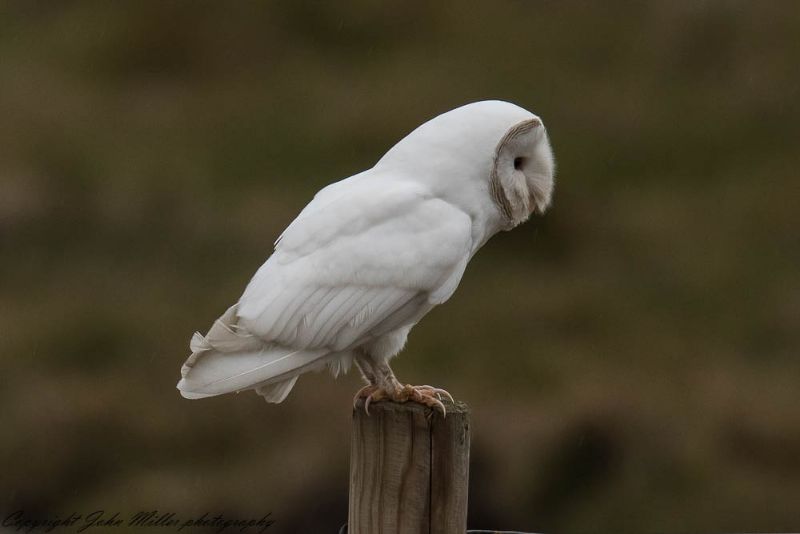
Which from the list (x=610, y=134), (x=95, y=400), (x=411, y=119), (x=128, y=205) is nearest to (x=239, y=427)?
(x=95, y=400)

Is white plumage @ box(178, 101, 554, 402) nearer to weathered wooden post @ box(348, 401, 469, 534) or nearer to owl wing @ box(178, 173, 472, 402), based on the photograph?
owl wing @ box(178, 173, 472, 402)

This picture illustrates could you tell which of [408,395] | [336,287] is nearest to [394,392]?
[408,395]

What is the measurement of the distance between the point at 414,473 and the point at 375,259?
0.68m

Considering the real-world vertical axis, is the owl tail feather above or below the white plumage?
below

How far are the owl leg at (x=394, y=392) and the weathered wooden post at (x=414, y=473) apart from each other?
73 millimetres

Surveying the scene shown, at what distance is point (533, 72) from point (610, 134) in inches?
41.4

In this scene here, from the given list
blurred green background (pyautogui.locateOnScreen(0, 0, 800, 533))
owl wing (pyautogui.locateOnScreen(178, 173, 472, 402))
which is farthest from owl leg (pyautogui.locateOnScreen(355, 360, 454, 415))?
blurred green background (pyautogui.locateOnScreen(0, 0, 800, 533))

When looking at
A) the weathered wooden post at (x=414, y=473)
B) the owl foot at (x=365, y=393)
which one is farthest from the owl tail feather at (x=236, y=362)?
the weathered wooden post at (x=414, y=473)

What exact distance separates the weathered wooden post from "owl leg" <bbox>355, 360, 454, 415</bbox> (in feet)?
0.24

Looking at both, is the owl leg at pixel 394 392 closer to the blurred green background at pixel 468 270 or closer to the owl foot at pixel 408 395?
the owl foot at pixel 408 395

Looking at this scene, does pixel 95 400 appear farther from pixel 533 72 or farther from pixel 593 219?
pixel 533 72

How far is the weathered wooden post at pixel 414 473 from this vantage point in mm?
3521

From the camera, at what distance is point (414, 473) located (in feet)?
11.5

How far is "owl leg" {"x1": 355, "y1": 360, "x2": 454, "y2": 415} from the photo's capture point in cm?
370
